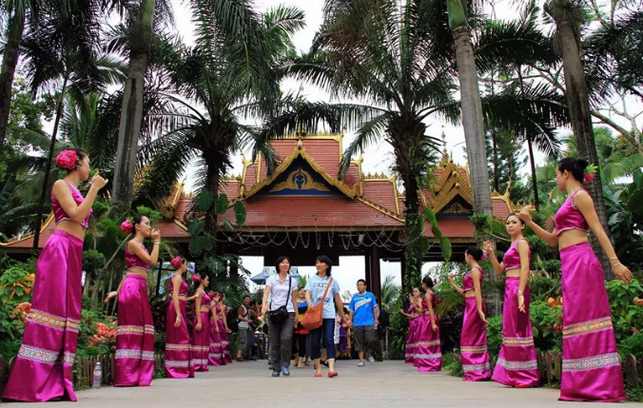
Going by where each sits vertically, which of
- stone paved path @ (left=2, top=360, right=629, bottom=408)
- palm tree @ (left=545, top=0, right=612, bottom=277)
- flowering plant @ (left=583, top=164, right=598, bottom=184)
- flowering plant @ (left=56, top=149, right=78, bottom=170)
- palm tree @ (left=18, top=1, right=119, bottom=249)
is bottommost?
stone paved path @ (left=2, top=360, right=629, bottom=408)

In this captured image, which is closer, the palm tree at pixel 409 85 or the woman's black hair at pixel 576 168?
the woman's black hair at pixel 576 168

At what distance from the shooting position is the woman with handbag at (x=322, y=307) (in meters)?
8.82

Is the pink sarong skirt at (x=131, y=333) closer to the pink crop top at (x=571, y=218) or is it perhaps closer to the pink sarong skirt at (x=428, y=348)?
A: the pink crop top at (x=571, y=218)

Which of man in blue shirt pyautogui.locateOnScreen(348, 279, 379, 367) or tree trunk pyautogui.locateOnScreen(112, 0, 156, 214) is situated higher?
tree trunk pyautogui.locateOnScreen(112, 0, 156, 214)

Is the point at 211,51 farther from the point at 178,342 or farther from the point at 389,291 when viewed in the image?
the point at 389,291

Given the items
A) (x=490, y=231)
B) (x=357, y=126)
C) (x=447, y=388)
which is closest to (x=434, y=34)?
(x=357, y=126)

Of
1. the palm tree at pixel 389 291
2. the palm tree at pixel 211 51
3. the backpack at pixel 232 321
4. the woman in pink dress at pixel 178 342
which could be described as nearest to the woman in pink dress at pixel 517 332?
the woman in pink dress at pixel 178 342

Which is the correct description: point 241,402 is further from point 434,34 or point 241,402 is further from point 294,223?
point 294,223

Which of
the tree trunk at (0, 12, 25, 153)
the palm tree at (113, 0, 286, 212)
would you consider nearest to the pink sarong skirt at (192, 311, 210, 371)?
the palm tree at (113, 0, 286, 212)

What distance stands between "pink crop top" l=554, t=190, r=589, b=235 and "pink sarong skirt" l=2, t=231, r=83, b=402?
412 cm

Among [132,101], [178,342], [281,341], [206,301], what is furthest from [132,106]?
[281,341]

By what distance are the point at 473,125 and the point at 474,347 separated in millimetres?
3834

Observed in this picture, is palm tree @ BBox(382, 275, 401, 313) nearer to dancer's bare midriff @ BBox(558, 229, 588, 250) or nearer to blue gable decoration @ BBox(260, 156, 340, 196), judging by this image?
blue gable decoration @ BBox(260, 156, 340, 196)

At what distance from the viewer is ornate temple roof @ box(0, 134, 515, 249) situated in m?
19.5
